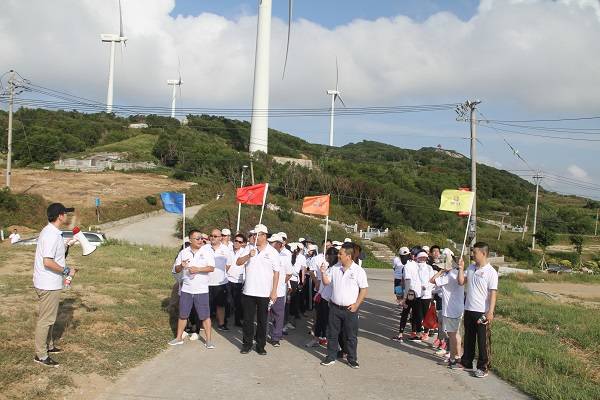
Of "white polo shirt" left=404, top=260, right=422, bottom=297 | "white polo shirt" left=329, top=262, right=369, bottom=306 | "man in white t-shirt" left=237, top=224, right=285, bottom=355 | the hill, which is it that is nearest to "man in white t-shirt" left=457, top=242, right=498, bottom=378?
"white polo shirt" left=329, top=262, right=369, bottom=306

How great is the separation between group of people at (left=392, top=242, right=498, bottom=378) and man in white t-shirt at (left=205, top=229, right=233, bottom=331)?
3133 mm

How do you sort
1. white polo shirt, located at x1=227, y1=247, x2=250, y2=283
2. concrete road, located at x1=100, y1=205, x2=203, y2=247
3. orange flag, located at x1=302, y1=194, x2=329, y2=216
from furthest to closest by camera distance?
concrete road, located at x1=100, y1=205, x2=203, y2=247 → orange flag, located at x1=302, y1=194, x2=329, y2=216 → white polo shirt, located at x1=227, y1=247, x2=250, y2=283

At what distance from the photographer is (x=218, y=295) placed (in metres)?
9.83

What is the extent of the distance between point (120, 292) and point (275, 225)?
32.4 metres

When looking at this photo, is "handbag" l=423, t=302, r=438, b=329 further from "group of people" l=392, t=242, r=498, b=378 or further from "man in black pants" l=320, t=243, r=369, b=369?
"man in black pants" l=320, t=243, r=369, b=369

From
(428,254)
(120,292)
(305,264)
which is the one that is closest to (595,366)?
(428,254)

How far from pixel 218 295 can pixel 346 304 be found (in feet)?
9.63

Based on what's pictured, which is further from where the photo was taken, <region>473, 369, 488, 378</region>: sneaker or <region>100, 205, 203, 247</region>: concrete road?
<region>100, 205, 203, 247</region>: concrete road

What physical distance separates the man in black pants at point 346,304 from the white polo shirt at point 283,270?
3.57 ft

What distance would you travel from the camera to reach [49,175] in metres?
56.5

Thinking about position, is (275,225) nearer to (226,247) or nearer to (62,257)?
(226,247)

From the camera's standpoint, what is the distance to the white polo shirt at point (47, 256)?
259 inches

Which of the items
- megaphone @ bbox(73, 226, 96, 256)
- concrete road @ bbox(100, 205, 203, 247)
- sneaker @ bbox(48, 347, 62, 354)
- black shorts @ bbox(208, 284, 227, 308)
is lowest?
concrete road @ bbox(100, 205, 203, 247)

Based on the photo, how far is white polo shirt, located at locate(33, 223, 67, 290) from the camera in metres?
6.58
